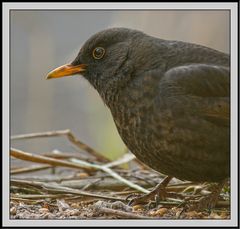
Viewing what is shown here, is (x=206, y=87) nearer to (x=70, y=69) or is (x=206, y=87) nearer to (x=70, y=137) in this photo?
(x=70, y=69)

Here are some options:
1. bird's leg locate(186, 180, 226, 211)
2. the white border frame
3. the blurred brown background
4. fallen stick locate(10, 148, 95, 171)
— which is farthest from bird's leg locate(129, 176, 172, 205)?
the blurred brown background

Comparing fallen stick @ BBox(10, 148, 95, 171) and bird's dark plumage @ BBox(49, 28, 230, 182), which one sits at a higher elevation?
bird's dark plumage @ BBox(49, 28, 230, 182)

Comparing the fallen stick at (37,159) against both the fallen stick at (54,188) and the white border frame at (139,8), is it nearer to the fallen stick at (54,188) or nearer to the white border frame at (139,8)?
the fallen stick at (54,188)

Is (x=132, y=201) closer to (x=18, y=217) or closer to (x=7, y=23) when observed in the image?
(x=18, y=217)

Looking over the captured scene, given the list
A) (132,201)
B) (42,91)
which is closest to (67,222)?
(132,201)

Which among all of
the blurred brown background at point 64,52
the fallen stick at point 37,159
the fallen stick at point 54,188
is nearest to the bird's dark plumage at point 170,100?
the blurred brown background at point 64,52

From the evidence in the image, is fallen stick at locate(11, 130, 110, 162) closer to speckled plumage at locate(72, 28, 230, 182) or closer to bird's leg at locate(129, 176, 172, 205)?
speckled plumage at locate(72, 28, 230, 182)

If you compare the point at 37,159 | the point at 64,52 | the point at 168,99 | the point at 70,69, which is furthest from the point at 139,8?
the point at 64,52
